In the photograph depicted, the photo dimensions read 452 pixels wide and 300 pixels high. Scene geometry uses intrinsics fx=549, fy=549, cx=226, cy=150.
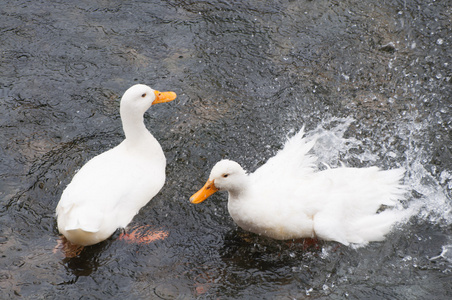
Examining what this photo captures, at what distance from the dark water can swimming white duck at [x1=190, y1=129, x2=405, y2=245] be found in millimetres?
208

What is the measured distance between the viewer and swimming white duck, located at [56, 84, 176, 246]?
4824mm

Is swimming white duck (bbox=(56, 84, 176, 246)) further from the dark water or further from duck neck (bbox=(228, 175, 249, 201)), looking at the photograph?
duck neck (bbox=(228, 175, 249, 201))

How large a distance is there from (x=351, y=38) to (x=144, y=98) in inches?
135

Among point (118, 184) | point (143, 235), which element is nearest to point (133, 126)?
point (118, 184)

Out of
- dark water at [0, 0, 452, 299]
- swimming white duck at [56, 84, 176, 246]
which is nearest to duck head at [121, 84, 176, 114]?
swimming white duck at [56, 84, 176, 246]

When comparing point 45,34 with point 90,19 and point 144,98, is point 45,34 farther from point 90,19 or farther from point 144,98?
point 144,98

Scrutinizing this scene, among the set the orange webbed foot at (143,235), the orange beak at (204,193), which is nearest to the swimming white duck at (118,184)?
the orange webbed foot at (143,235)

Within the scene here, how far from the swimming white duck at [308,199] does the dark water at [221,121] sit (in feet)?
0.68

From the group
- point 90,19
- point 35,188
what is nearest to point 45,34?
point 90,19

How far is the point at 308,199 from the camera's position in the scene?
4.98 metres

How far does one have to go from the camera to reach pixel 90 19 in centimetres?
793

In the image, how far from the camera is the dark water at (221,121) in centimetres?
480

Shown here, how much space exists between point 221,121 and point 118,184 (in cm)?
172

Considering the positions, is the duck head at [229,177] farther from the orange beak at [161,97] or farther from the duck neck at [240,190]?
the orange beak at [161,97]
